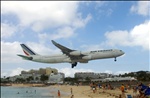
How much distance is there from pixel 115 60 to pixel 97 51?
372 cm

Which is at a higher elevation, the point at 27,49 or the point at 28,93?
the point at 27,49

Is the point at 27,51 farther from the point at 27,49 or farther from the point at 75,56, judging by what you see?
the point at 75,56

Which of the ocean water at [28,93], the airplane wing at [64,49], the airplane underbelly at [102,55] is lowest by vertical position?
the ocean water at [28,93]

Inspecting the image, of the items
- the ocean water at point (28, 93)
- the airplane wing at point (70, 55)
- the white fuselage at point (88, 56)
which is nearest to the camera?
the white fuselage at point (88, 56)

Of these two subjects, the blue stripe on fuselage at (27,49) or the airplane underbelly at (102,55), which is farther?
the blue stripe on fuselage at (27,49)

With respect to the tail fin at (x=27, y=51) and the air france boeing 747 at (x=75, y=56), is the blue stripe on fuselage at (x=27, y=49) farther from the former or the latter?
the air france boeing 747 at (x=75, y=56)

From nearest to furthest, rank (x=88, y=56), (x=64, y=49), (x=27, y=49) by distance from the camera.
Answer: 1. (x=88, y=56)
2. (x=64, y=49)
3. (x=27, y=49)

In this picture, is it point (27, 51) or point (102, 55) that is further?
point (27, 51)

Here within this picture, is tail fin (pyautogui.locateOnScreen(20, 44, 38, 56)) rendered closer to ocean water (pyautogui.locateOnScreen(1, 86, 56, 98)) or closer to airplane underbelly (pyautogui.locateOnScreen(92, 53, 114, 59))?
ocean water (pyautogui.locateOnScreen(1, 86, 56, 98))

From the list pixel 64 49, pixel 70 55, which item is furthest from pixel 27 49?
pixel 70 55

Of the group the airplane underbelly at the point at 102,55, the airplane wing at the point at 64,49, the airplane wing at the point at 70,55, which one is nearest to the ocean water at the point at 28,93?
the airplane wing at the point at 70,55

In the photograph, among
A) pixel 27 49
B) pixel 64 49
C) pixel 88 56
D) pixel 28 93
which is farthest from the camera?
pixel 28 93

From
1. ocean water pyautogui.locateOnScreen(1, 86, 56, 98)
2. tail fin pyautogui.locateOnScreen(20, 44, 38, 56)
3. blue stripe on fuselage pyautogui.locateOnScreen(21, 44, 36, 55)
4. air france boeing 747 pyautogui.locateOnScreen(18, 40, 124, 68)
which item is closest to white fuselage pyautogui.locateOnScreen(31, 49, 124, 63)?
air france boeing 747 pyautogui.locateOnScreen(18, 40, 124, 68)

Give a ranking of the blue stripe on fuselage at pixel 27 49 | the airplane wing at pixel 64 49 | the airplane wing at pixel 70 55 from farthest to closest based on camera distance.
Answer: the blue stripe on fuselage at pixel 27 49, the airplane wing at pixel 70 55, the airplane wing at pixel 64 49
